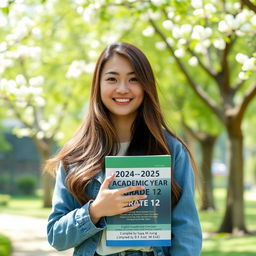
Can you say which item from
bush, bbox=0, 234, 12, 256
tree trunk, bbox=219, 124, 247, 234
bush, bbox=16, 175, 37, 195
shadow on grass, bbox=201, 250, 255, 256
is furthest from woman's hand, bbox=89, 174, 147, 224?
bush, bbox=16, 175, 37, 195

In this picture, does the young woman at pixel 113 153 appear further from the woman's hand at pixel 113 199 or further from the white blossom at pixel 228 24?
the white blossom at pixel 228 24

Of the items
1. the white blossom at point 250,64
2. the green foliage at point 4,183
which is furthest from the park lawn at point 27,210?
the white blossom at point 250,64

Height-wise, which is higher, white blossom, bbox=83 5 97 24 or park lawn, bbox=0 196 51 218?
white blossom, bbox=83 5 97 24

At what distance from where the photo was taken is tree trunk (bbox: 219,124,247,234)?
11.4m

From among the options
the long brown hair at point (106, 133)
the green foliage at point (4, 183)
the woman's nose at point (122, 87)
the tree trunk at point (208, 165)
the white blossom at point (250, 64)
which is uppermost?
the white blossom at point (250, 64)

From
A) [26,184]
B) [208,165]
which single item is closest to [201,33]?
[208,165]

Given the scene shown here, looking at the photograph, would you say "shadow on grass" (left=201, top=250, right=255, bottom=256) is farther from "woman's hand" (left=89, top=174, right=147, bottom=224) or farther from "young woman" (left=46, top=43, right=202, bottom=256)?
"woman's hand" (left=89, top=174, right=147, bottom=224)

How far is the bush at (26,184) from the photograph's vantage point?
32.9 meters

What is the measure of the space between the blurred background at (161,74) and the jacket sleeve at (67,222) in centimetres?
67

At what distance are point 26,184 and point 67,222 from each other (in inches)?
1223

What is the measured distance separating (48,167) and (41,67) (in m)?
16.7

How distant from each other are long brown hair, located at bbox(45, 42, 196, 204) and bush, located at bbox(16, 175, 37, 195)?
100ft

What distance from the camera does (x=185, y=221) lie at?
8.41 feet

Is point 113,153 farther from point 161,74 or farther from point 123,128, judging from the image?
point 161,74
